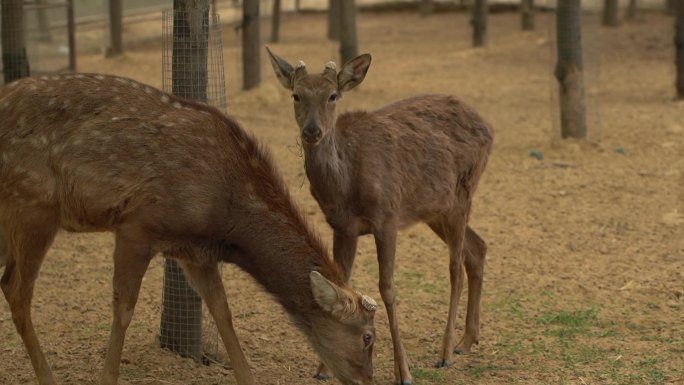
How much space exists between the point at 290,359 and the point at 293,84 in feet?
6.17

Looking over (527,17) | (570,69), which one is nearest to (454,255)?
(570,69)

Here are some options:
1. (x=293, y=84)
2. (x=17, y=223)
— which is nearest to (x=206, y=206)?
(x=17, y=223)

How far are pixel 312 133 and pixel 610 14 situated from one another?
2098cm

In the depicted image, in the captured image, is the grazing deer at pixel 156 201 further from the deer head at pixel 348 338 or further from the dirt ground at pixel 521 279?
the dirt ground at pixel 521 279

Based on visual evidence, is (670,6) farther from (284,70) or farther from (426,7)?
(284,70)

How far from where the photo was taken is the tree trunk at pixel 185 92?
275 inches

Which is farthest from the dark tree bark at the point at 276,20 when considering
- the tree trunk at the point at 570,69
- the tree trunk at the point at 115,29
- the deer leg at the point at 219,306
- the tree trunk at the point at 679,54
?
the deer leg at the point at 219,306

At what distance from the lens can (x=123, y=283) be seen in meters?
6.02

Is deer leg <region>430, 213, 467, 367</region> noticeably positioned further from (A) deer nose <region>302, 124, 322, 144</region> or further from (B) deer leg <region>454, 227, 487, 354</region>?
(A) deer nose <region>302, 124, 322, 144</region>

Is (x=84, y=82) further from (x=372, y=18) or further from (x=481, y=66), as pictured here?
(x=372, y=18)

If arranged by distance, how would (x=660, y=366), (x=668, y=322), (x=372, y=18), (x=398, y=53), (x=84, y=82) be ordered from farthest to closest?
(x=372, y=18) < (x=398, y=53) < (x=668, y=322) < (x=660, y=366) < (x=84, y=82)

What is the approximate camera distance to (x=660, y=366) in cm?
702

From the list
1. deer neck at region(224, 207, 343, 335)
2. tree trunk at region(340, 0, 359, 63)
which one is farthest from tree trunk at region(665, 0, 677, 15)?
deer neck at region(224, 207, 343, 335)

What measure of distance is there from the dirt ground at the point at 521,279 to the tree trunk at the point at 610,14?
9.06 metres
